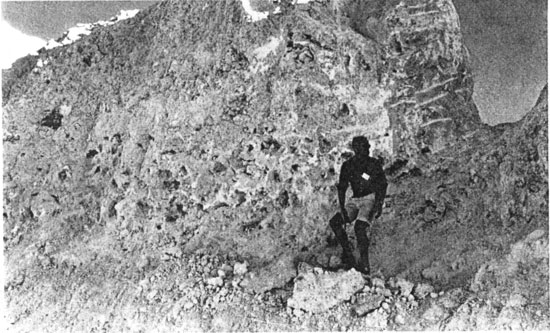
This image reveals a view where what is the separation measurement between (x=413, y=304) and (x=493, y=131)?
88cm

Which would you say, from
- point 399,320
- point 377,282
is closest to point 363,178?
point 377,282

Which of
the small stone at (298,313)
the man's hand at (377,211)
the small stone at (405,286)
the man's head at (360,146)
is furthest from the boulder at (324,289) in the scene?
the man's head at (360,146)

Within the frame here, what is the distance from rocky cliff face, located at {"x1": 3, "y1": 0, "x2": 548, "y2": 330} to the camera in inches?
114

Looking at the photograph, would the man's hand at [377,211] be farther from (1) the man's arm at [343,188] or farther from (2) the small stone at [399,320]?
(2) the small stone at [399,320]

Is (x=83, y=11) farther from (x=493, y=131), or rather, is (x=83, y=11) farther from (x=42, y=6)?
(x=493, y=131)

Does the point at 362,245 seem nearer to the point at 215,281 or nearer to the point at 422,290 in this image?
the point at 422,290

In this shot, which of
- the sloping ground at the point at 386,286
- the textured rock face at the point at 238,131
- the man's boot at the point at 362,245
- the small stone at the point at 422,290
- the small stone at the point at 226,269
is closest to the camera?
the sloping ground at the point at 386,286

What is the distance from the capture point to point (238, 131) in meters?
3.06

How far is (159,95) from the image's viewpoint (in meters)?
3.25

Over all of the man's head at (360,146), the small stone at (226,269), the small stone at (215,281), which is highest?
the man's head at (360,146)

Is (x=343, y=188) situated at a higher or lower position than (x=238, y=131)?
lower

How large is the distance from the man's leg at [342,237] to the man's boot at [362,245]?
0.13ft

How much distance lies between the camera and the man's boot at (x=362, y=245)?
271 centimetres

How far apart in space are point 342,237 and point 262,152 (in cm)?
49
